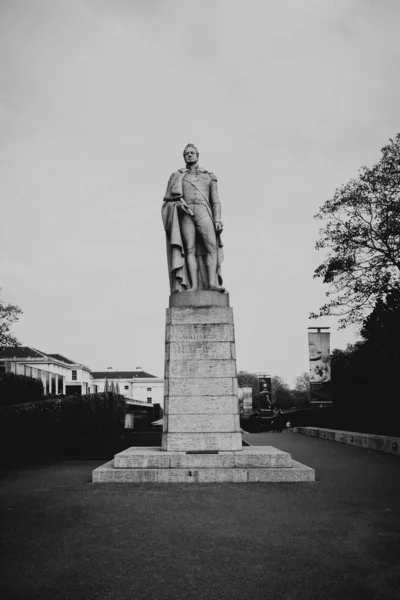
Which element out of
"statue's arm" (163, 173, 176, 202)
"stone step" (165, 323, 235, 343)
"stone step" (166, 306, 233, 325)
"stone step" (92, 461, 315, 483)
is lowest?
"stone step" (92, 461, 315, 483)

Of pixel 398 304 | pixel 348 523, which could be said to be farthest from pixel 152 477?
pixel 398 304

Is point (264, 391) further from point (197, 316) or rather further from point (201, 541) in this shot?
point (201, 541)

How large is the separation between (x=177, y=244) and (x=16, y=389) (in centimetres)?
1392

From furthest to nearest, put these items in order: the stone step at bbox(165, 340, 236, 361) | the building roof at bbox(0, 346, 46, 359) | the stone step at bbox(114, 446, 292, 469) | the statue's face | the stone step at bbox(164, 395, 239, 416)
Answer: the building roof at bbox(0, 346, 46, 359)
the statue's face
the stone step at bbox(165, 340, 236, 361)
the stone step at bbox(164, 395, 239, 416)
the stone step at bbox(114, 446, 292, 469)

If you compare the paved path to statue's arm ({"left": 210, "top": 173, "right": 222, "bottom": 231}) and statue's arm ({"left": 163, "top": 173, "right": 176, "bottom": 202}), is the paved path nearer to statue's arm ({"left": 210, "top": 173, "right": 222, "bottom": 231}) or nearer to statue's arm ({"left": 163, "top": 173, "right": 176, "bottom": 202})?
statue's arm ({"left": 210, "top": 173, "right": 222, "bottom": 231})

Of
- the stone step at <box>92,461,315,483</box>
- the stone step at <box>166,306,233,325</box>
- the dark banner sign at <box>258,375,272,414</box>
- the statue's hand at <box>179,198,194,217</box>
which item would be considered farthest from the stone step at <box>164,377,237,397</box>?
the dark banner sign at <box>258,375,272,414</box>

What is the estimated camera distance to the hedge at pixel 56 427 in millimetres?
14469

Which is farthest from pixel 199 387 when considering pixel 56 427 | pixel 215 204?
pixel 56 427

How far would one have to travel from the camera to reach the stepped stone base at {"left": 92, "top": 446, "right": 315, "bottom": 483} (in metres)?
8.05

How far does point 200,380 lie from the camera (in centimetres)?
959

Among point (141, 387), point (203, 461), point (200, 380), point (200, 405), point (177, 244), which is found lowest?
point (141, 387)

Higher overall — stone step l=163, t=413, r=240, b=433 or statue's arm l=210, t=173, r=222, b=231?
statue's arm l=210, t=173, r=222, b=231

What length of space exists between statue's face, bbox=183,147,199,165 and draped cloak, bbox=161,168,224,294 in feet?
0.76

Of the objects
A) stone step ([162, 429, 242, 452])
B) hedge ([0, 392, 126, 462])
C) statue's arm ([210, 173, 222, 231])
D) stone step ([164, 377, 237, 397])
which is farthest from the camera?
hedge ([0, 392, 126, 462])
